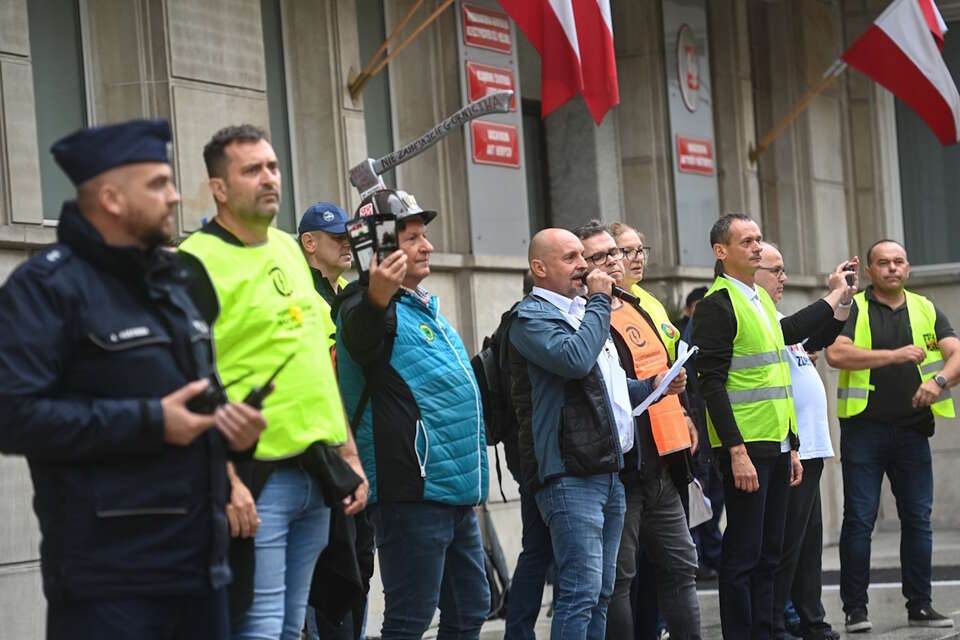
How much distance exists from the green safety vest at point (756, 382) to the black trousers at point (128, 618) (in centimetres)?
407

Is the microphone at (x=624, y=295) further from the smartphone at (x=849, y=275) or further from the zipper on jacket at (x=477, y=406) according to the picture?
the zipper on jacket at (x=477, y=406)

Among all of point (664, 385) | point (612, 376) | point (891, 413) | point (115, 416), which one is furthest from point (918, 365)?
point (115, 416)

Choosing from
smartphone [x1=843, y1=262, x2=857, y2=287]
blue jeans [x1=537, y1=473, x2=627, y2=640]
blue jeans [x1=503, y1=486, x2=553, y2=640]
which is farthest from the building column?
blue jeans [x1=537, y1=473, x2=627, y2=640]

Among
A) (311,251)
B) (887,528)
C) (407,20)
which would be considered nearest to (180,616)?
(311,251)

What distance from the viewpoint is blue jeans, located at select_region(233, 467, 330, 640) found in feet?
15.8

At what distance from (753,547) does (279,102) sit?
440 cm

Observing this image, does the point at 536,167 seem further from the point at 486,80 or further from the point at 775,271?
the point at 775,271

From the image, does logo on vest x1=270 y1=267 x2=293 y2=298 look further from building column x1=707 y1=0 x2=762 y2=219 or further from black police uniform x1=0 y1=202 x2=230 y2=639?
building column x1=707 y1=0 x2=762 y2=219

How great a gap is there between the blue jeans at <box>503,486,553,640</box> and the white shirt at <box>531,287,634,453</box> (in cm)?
70

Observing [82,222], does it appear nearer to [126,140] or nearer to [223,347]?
[126,140]

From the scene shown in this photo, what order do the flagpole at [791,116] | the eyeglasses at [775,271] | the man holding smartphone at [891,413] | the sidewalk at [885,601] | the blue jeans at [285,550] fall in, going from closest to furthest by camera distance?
1. the blue jeans at [285,550]
2. the eyeglasses at [775,271]
3. the sidewalk at [885,601]
4. the man holding smartphone at [891,413]
5. the flagpole at [791,116]

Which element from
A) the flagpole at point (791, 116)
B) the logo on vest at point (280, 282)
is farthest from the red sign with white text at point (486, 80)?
the logo on vest at point (280, 282)

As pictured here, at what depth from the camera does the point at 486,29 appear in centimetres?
1189

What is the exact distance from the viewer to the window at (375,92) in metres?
11.2
